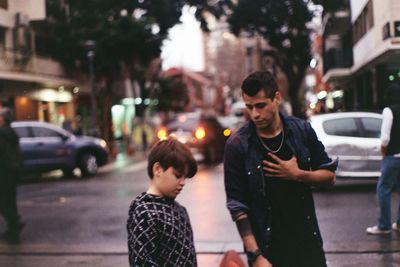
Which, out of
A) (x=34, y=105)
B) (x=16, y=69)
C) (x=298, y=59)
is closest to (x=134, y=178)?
(x=16, y=69)

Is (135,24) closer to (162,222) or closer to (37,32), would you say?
(37,32)

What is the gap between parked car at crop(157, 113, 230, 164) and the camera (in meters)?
21.3

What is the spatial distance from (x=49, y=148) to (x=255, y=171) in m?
15.0

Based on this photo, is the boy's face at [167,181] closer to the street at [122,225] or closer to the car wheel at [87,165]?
the street at [122,225]

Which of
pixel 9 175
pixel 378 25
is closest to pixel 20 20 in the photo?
pixel 378 25

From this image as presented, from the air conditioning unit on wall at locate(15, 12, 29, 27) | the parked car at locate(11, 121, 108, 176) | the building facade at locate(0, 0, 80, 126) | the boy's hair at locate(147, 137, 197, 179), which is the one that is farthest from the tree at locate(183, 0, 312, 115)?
the boy's hair at locate(147, 137, 197, 179)

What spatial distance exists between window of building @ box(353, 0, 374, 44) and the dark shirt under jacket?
22.5m

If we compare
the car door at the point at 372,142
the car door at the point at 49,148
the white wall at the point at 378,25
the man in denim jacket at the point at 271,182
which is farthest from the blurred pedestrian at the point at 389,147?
the white wall at the point at 378,25

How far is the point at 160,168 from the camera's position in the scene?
3045 millimetres

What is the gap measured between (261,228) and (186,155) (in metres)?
0.66

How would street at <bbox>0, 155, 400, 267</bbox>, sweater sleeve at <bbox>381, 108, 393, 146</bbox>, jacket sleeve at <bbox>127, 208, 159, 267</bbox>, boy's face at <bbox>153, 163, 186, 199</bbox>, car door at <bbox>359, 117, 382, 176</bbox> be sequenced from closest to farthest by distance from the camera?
jacket sleeve at <bbox>127, 208, 159, 267</bbox>
boy's face at <bbox>153, 163, 186, 199</bbox>
street at <bbox>0, 155, 400, 267</bbox>
sweater sleeve at <bbox>381, 108, 393, 146</bbox>
car door at <bbox>359, 117, 382, 176</bbox>

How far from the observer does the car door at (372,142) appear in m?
12.6

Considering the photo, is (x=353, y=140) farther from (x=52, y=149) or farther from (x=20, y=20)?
(x=20, y=20)

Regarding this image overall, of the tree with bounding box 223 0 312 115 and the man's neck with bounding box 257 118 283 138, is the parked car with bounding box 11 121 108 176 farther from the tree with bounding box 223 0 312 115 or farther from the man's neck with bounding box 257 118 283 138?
the man's neck with bounding box 257 118 283 138
